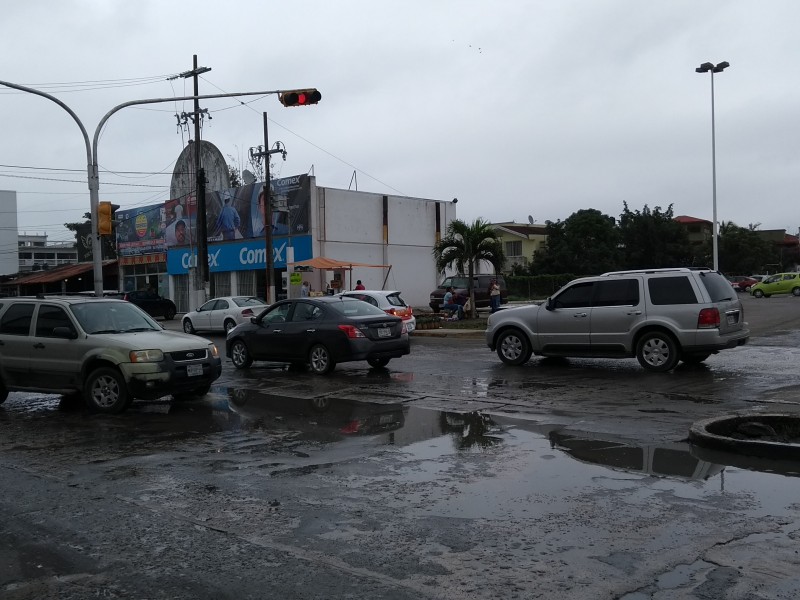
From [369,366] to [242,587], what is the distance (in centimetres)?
1271

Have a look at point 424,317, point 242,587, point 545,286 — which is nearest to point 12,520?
point 242,587

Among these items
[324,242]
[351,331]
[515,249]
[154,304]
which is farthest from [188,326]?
[515,249]

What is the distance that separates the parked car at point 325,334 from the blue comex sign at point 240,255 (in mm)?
23177

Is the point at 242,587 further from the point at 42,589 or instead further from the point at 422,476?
the point at 422,476

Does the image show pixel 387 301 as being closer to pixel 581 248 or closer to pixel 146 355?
pixel 146 355

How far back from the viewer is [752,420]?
8.78 metres

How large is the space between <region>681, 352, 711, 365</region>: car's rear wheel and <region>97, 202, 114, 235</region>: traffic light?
13.7 m

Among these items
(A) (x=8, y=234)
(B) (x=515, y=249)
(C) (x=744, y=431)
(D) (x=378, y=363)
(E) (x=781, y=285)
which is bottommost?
(C) (x=744, y=431)

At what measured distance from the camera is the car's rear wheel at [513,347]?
643 inches

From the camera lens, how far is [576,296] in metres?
15.7

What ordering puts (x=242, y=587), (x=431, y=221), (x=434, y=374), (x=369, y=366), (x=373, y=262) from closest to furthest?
(x=242, y=587), (x=434, y=374), (x=369, y=366), (x=373, y=262), (x=431, y=221)

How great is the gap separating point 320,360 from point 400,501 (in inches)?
368

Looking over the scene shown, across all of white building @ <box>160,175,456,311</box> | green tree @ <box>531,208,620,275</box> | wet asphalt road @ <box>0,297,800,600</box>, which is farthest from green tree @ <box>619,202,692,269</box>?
wet asphalt road @ <box>0,297,800,600</box>

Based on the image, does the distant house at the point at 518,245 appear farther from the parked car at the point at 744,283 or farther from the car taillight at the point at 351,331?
the car taillight at the point at 351,331
